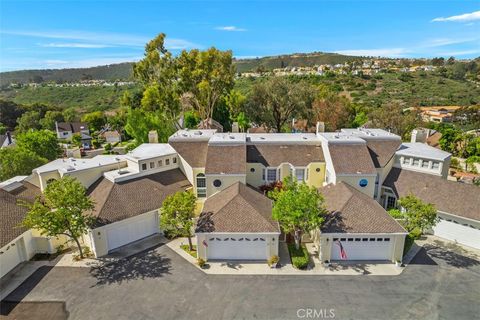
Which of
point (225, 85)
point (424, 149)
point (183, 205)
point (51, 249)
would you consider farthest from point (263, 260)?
point (225, 85)

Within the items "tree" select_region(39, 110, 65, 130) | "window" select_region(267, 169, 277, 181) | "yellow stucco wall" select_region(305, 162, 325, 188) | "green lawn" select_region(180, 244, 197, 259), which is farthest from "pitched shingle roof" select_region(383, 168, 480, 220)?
"tree" select_region(39, 110, 65, 130)

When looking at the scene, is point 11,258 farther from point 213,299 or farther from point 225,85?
point 225,85

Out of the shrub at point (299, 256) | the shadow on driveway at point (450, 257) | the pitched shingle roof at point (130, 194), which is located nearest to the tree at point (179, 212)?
the pitched shingle roof at point (130, 194)

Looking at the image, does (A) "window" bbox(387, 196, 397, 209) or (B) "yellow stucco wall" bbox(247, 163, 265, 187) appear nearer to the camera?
(A) "window" bbox(387, 196, 397, 209)

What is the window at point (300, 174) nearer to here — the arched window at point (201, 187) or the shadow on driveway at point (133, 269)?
the arched window at point (201, 187)

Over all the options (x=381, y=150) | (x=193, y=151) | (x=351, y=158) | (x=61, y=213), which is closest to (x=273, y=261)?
(x=351, y=158)

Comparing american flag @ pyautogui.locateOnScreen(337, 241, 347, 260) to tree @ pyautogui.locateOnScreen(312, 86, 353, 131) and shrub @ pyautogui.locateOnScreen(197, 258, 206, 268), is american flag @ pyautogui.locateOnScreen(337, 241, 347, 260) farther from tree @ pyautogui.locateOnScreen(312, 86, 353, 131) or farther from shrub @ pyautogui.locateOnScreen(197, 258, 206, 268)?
tree @ pyautogui.locateOnScreen(312, 86, 353, 131)
